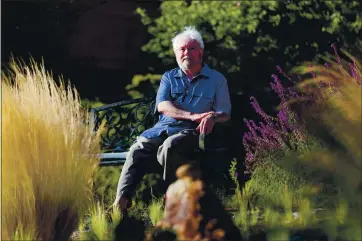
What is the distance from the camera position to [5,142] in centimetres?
393

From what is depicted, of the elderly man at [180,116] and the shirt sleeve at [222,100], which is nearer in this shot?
the elderly man at [180,116]

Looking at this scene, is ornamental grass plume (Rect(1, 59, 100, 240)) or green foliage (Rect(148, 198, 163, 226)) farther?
green foliage (Rect(148, 198, 163, 226))

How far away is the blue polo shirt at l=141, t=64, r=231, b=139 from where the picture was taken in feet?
15.7

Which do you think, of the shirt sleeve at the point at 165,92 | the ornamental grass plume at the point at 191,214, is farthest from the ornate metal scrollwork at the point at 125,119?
the ornamental grass plume at the point at 191,214

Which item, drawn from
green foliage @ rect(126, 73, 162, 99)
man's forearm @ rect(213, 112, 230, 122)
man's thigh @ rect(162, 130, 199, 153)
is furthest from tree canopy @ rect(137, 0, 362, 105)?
man's thigh @ rect(162, 130, 199, 153)

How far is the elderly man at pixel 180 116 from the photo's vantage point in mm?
4625

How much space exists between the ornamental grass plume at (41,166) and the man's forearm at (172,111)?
712 mm

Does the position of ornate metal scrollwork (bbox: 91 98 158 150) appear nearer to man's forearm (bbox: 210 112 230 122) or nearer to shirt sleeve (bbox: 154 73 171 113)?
shirt sleeve (bbox: 154 73 171 113)

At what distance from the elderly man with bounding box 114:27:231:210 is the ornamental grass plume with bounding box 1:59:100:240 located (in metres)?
0.56

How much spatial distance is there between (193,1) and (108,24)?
850 mm

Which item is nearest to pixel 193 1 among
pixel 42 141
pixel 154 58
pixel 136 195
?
pixel 154 58

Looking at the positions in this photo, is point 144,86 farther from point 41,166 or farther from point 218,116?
point 41,166

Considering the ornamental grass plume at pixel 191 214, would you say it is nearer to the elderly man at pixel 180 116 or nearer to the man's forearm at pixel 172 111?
the elderly man at pixel 180 116

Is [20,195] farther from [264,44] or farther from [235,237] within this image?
[264,44]
